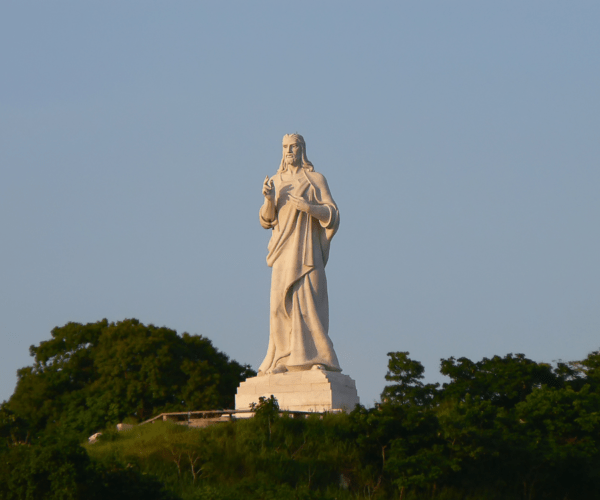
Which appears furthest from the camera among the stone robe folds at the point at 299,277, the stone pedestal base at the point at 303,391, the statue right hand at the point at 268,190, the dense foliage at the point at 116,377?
the dense foliage at the point at 116,377

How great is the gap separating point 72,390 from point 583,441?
17639 millimetres

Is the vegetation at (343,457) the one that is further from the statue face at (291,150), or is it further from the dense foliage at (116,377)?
the dense foliage at (116,377)

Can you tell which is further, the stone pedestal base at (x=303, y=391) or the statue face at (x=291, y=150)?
the statue face at (x=291, y=150)

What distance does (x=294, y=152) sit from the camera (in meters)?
20.5

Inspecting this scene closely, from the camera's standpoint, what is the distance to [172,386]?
30.8 metres

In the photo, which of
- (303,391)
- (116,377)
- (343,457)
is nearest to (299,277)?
(303,391)

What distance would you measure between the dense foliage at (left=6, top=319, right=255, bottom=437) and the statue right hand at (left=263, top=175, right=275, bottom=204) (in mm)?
11428

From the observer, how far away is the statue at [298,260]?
1966 cm

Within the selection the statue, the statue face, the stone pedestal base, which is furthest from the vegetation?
the statue face

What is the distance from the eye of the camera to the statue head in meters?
20.5

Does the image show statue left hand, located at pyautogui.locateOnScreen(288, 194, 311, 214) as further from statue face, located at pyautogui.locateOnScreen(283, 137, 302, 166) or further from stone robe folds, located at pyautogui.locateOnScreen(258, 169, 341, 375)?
statue face, located at pyautogui.locateOnScreen(283, 137, 302, 166)

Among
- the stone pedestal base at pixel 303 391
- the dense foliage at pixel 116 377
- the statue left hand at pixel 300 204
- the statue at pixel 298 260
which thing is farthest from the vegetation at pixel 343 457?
the dense foliage at pixel 116 377

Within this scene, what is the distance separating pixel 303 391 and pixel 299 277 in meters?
2.26

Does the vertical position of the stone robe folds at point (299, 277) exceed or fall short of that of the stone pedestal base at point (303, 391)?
it exceeds it
